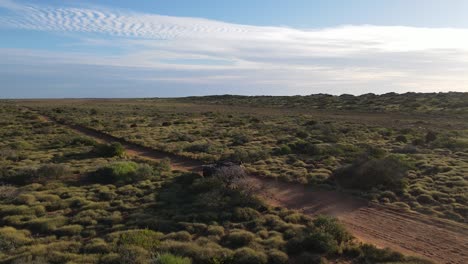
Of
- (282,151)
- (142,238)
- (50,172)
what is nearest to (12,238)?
(142,238)

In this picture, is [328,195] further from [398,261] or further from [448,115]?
[448,115]

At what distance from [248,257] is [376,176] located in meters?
8.94

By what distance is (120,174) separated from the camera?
696 inches

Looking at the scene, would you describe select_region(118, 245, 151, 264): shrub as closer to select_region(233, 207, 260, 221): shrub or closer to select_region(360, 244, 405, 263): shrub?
select_region(233, 207, 260, 221): shrub

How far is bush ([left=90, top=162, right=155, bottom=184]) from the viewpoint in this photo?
17.4 metres

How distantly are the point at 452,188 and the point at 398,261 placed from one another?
25.7 ft

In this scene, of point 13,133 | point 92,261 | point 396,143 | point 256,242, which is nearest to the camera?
point 92,261

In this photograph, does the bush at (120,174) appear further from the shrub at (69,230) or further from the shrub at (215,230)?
the shrub at (215,230)

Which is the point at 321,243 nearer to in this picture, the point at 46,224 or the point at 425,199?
the point at 425,199

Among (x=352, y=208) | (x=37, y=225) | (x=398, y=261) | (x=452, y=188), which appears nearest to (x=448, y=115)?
(x=452, y=188)

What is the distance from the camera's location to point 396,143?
1083 inches

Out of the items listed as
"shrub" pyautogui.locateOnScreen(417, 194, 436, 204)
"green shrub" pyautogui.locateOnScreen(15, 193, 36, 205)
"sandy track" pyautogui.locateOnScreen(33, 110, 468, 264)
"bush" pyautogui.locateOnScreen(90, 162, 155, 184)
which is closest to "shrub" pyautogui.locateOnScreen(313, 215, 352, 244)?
"sandy track" pyautogui.locateOnScreen(33, 110, 468, 264)

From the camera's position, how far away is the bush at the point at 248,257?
951 cm

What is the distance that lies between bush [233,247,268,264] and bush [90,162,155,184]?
344 inches
